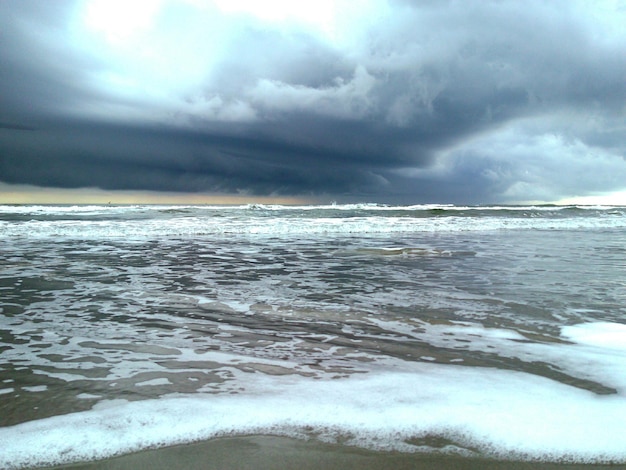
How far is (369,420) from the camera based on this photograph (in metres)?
2.58

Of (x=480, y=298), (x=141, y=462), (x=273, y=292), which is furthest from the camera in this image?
(x=273, y=292)

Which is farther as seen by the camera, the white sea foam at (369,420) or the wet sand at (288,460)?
the white sea foam at (369,420)

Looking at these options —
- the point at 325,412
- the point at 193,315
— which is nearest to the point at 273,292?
the point at 193,315

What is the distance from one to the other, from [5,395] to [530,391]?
3598 millimetres

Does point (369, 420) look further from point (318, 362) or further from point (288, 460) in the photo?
point (318, 362)

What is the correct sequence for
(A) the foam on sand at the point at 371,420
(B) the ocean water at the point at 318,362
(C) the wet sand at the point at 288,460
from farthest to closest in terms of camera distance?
1. (B) the ocean water at the point at 318,362
2. (A) the foam on sand at the point at 371,420
3. (C) the wet sand at the point at 288,460

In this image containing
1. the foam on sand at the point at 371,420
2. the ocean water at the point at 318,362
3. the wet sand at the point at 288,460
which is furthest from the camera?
the ocean water at the point at 318,362

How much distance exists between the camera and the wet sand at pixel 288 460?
Answer: 84.7 inches

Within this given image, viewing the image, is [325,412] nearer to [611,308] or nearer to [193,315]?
[193,315]

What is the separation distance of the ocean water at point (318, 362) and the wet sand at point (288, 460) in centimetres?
7

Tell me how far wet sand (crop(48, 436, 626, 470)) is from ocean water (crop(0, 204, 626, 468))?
0.23ft

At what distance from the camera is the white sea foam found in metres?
2.30

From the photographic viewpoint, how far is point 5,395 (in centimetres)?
288

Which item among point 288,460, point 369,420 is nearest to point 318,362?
point 369,420
